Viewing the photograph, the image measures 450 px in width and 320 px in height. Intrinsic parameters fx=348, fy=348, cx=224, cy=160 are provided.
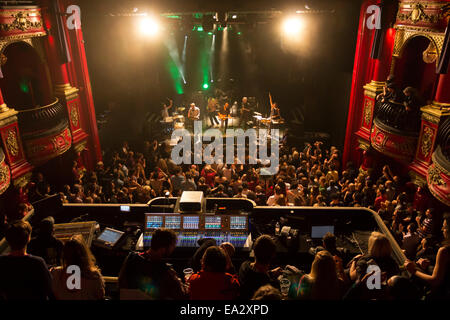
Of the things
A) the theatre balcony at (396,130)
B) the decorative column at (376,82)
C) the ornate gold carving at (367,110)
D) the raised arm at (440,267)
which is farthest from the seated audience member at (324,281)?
the ornate gold carving at (367,110)

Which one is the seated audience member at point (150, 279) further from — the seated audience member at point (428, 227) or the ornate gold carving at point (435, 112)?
the ornate gold carving at point (435, 112)

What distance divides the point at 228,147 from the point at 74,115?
4.46 metres

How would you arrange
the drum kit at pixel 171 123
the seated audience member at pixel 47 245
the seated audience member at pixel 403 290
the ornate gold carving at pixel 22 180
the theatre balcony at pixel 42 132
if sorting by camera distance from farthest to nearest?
the drum kit at pixel 171 123
the theatre balcony at pixel 42 132
the ornate gold carving at pixel 22 180
the seated audience member at pixel 47 245
the seated audience member at pixel 403 290

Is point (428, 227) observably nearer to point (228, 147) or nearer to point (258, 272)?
point (258, 272)

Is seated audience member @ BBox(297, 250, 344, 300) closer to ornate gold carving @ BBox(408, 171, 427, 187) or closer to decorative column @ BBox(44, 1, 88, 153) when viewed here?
ornate gold carving @ BBox(408, 171, 427, 187)

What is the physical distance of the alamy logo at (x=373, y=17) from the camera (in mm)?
7828

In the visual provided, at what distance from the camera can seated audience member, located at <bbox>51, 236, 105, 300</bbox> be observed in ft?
9.25

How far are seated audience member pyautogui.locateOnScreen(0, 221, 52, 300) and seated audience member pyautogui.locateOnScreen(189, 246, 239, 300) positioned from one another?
113 cm

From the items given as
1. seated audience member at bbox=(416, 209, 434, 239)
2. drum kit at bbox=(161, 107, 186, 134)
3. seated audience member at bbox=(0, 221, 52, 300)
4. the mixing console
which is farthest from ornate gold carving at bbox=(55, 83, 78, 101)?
seated audience member at bbox=(416, 209, 434, 239)

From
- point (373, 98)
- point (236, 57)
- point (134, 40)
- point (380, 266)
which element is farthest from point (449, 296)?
point (236, 57)

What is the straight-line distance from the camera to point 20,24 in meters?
7.26

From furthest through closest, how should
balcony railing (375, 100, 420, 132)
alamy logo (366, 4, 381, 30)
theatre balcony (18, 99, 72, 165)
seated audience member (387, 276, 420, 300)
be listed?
alamy logo (366, 4, 381, 30), theatre balcony (18, 99, 72, 165), balcony railing (375, 100, 420, 132), seated audience member (387, 276, 420, 300)

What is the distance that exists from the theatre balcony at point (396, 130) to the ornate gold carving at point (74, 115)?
760cm
